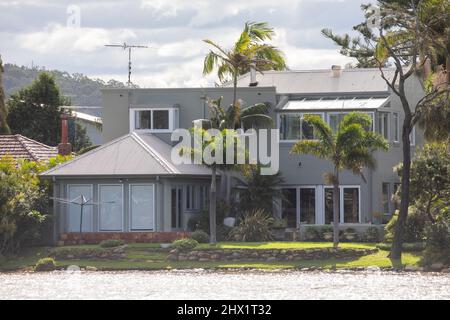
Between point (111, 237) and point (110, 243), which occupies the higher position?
point (111, 237)

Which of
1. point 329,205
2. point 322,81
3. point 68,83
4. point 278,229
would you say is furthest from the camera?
point 68,83

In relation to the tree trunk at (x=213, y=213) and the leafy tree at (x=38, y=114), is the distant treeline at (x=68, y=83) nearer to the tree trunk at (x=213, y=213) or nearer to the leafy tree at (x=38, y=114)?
the leafy tree at (x=38, y=114)

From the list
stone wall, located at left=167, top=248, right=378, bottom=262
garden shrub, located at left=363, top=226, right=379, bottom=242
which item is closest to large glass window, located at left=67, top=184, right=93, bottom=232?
stone wall, located at left=167, top=248, right=378, bottom=262

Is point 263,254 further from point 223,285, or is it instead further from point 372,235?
point 223,285

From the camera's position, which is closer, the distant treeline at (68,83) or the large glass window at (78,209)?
the large glass window at (78,209)

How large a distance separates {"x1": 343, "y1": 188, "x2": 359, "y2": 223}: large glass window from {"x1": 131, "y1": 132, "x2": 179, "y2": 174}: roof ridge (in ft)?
Answer: 26.5

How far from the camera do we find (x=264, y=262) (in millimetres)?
46625

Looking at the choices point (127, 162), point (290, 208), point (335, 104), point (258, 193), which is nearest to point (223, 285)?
point (127, 162)

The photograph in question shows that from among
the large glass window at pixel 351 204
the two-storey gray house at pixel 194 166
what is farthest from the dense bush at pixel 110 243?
the large glass window at pixel 351 204

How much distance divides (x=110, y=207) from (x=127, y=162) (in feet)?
6.44

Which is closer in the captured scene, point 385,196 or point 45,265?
point 45,265

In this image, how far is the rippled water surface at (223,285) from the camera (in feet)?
118

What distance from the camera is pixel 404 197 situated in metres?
46.1

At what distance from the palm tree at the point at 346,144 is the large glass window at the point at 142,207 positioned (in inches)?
263
